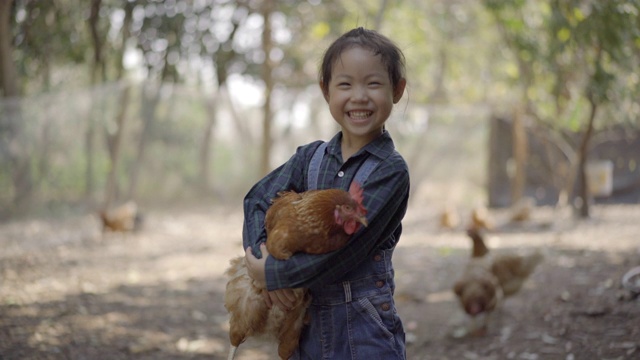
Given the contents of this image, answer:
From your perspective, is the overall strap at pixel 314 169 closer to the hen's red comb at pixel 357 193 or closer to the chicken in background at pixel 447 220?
the hen's red comb at pixel 357 193

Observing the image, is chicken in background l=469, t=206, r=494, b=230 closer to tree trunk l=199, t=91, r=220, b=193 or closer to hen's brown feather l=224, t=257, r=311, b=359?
tree trunk l=199, t=91, r=220, b=193

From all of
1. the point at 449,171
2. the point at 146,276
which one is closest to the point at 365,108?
the point at 146,276

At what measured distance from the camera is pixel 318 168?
2125 millimetres

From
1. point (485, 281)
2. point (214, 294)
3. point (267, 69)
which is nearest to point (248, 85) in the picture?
point (267, 69)

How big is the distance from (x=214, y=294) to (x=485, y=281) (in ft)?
9.26

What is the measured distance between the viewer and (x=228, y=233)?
33.6 ft

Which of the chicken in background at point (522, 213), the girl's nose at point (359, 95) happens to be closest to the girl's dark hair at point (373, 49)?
the girl's nose at point (359, 95)

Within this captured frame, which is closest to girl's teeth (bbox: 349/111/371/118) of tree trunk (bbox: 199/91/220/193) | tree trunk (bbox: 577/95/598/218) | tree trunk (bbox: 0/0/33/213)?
tree trunk (bbox: 577/95/598/218)

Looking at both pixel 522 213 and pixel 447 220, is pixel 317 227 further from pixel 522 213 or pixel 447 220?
pixel 522 213

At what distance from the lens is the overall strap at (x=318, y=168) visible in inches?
78.3

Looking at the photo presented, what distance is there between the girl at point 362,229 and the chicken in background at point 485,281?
8.56ft

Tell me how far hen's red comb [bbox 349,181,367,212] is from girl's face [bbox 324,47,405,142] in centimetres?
23

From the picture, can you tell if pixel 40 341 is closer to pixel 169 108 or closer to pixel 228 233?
pixel 228 233

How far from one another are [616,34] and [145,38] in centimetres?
806
